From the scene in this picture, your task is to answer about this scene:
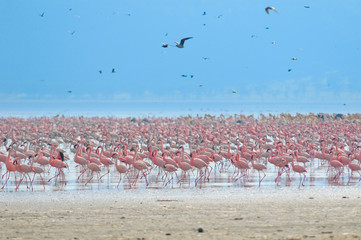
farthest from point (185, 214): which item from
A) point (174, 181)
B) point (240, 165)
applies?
point (240, 165)

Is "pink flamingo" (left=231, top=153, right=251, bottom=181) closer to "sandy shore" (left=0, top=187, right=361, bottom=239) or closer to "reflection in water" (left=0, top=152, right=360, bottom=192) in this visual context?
"reflection in water" (left=0, top=152, right=360, bottom=192)

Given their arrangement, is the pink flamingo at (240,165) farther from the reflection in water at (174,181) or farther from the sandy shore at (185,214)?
the sandy shore at (185,214)

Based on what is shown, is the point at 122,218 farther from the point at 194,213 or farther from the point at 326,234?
the point at 326,234

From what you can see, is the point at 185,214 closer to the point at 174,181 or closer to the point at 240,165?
the point at 174,181

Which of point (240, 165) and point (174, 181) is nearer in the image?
point (174, 181)

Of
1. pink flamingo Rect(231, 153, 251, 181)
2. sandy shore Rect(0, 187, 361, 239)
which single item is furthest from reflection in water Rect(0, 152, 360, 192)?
sandy shore Rect(0, 187, 361, 239)

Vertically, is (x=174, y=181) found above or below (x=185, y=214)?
above

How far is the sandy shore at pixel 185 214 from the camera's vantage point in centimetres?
845

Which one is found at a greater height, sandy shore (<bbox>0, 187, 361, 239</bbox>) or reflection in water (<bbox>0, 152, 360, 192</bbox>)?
reflection in water (<bbox>0, 152, 360, 192</bbox>)

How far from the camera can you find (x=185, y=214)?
10.0 meters

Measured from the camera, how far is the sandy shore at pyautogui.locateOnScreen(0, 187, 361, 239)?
8.45 meters

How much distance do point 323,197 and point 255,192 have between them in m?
1.56

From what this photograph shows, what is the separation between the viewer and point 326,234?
8195 mm

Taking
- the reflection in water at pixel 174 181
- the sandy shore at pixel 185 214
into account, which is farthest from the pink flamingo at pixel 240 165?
the sandy shore at pixel 185 214
